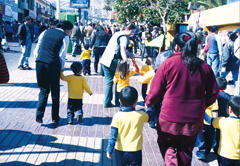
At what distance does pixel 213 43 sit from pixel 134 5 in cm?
1237

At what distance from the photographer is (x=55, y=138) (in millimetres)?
4473

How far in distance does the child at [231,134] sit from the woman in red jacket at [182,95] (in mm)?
304

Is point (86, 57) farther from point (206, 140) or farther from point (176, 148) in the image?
point (176, 148)

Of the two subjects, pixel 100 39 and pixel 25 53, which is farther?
pixel 25 53

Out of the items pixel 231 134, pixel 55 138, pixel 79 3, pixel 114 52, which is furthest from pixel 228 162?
pixel 79 3

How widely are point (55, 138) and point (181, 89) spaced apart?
2577 mm

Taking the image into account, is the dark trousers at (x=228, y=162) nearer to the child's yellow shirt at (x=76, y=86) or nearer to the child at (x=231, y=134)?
the child at (x=231, y=134)

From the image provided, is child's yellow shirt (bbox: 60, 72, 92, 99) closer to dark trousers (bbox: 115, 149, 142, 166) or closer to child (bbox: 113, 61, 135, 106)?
child (bbox: 113, 61, 135, 106)

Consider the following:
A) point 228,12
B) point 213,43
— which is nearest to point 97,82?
point 213,43

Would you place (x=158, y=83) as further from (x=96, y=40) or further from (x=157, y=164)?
(x=96, y=40)

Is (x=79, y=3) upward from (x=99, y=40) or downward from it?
upward

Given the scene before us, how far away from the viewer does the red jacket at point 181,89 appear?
264 centimetres

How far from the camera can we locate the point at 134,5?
66.6 feet

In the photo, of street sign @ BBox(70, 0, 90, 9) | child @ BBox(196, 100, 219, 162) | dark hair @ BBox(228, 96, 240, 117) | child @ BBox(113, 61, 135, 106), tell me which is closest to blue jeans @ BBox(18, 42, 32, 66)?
child @ BBox(113, 61, 135, 106)
